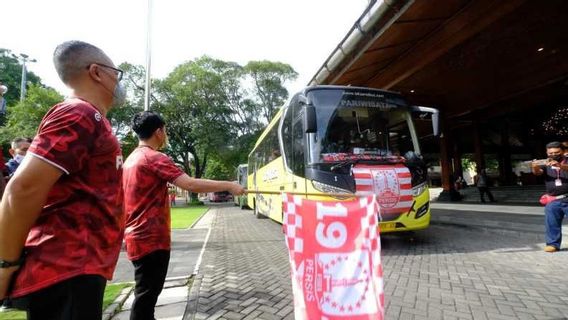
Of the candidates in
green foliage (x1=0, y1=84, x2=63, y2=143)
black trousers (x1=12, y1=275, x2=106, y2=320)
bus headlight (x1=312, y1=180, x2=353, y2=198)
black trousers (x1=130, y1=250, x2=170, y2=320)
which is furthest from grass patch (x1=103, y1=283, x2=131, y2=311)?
green foliage (x1=0, y1=84, x2=63, y2=143)

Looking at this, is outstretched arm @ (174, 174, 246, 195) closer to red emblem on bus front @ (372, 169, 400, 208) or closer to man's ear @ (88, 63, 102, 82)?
man's ear @ (88, 63, 102, 82)

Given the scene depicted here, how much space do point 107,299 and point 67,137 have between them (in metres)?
3.61

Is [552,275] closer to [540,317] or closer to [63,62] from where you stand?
[540,317]

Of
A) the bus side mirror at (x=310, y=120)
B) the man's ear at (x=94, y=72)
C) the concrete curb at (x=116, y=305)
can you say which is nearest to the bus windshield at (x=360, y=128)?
the bus side mirror at (x=310, y=120)

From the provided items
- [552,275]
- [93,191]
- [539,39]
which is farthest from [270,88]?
[93,191]

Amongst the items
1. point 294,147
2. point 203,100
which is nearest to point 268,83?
point 203,100

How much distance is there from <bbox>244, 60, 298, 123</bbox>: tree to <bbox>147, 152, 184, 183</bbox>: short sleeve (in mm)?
32570

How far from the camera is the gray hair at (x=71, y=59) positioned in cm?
168

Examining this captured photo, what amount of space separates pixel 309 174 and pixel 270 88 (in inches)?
1161

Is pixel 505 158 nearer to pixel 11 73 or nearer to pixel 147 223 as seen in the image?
pixel 147 223

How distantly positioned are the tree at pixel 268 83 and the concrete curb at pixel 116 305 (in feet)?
102

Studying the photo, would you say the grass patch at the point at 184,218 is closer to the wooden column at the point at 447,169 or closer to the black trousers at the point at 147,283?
the black trousers at the point at 147,283

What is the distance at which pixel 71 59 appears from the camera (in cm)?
170

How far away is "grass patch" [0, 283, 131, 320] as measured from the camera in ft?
12.2
